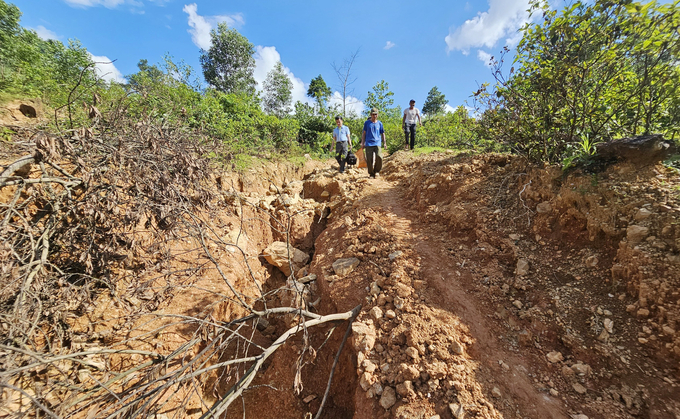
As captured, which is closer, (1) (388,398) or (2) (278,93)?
(1) (388,398)

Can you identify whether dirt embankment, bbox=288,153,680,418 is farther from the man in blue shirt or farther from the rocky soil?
the man in blue shirt

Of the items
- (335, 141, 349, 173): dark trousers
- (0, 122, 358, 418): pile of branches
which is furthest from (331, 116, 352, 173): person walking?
(0, 122, 358, 418): pile of branches

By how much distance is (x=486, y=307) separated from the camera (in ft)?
7.10

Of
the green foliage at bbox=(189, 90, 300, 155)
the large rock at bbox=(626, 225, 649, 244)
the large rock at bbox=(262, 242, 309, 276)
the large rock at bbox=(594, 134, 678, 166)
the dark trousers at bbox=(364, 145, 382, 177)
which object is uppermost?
the green foliage at bbox=(189, 90, 300, 155)

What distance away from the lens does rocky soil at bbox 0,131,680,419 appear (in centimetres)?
155

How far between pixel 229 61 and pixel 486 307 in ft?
73.1

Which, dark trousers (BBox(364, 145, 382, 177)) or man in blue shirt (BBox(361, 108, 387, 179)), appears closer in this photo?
man in blue shirt (BBox(361, 108, 387, 179))

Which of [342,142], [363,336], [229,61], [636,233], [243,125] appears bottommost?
[363,336]

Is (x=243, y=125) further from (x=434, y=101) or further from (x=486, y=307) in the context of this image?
(x=434, y=101)

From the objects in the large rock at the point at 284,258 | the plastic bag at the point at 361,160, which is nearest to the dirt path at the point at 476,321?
the large rock at the point at 284,258

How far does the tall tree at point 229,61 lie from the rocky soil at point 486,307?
1829 cm

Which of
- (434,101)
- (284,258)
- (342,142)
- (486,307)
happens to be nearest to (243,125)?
(342,142)

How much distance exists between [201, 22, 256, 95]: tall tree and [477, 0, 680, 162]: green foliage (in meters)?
18.4

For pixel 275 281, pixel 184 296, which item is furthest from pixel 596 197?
pixel 184 296
